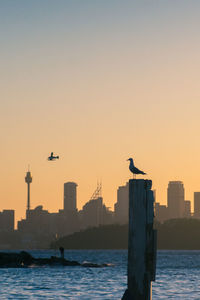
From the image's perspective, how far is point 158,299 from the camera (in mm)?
48812

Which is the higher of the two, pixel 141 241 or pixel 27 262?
pixel 141 241

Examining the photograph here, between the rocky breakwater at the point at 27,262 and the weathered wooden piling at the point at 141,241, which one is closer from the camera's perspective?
the weathered wooden piling at the point at 141,241

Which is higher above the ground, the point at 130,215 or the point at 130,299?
the point at 130,215

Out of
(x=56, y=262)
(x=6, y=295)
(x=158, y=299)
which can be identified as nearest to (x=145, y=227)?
(x=158, y=299)

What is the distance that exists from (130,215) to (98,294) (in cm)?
3571

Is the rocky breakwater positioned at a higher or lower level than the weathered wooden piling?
lower

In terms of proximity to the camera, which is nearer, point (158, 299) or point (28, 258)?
point (158, 299)

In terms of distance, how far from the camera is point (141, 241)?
61.7ft

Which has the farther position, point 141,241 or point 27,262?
point 27,262

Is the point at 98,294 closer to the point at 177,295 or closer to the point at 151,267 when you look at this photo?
the point at 177,295

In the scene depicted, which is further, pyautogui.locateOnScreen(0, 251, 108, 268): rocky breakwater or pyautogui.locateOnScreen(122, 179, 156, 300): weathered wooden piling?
pyautogui.locateOnScreen(0, 251, 108, 268): rocky breakwater

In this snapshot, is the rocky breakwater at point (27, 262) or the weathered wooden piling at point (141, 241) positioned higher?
the weathered wooden piling at point (141, 241)

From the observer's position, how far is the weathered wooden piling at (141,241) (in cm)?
1878

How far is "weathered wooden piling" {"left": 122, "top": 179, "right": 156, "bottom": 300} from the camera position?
18781mm
